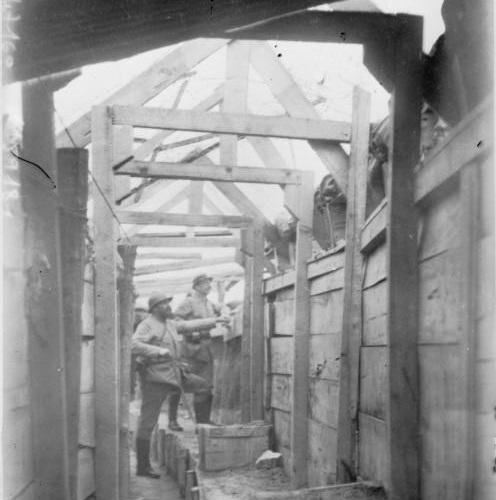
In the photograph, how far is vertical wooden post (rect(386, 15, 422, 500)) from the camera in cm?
246

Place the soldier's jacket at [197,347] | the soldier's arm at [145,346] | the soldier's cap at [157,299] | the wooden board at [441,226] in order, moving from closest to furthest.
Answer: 1. the wooden board at [441,226]
2. the soldier's arm at [145,346]
3. the soldier's cap at [157,299]
4. the soldier's jacket at [197,347]

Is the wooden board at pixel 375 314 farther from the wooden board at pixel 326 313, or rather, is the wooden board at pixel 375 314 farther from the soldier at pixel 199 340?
the soldier at pixel 199 340

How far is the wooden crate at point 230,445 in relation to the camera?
604 centimetres

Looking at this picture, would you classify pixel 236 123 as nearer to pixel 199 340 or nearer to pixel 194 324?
pixel 194 324

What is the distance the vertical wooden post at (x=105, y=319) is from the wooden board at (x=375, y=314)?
178 centimetres

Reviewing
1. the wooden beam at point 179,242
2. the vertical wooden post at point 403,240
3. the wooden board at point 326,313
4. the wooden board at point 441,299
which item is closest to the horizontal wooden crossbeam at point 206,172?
the wooden board at point 326,313

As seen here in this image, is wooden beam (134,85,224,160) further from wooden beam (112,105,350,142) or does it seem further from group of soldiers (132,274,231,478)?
wooden beam (112,105,350,142)

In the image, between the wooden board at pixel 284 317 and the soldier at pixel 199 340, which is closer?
the wooden board at pixel 284 317

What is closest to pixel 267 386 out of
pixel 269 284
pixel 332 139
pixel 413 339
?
pixel 269 284

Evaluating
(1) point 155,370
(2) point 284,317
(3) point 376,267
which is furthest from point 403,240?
(1) point 155,370

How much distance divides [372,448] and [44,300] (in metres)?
1.99

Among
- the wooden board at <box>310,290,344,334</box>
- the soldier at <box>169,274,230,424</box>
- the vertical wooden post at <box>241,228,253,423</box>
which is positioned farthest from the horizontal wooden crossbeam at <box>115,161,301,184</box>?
the soldier at <box>169,274,230,424</box>

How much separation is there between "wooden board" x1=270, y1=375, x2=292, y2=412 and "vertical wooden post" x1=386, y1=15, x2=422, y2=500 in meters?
3.57

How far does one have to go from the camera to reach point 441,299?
2.28 metres
